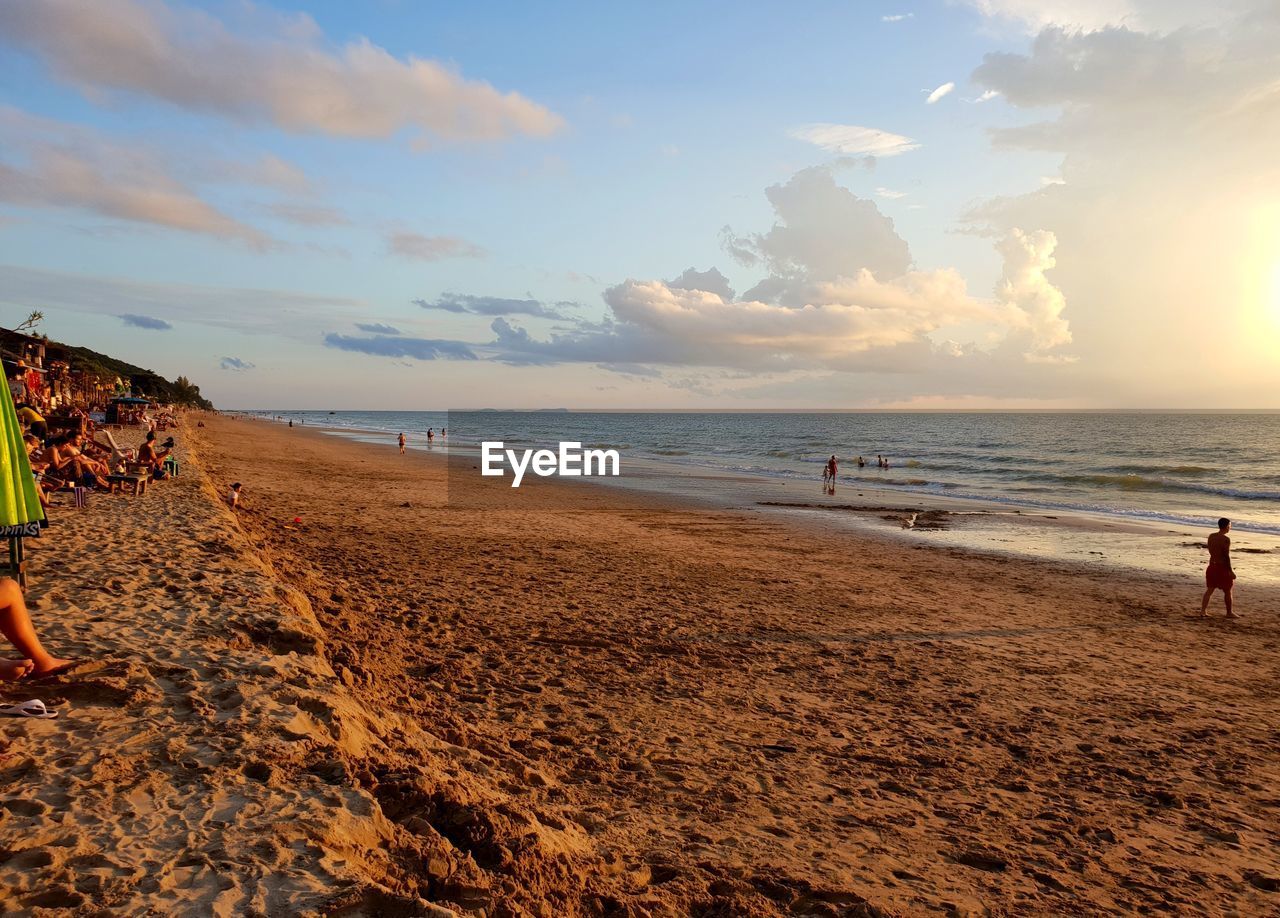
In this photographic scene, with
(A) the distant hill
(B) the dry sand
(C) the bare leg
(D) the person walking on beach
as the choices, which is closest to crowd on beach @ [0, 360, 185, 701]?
(C) the bare leg

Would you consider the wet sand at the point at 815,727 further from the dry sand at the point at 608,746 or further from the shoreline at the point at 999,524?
the shoreline at the point at 999,524

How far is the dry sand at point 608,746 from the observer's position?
333 centimetres

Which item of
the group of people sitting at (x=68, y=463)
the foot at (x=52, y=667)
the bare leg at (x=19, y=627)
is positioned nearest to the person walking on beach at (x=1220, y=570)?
the foot at (x=52, y=667)

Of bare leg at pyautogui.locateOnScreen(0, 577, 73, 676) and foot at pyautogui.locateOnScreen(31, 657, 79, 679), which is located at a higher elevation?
bare leg at pyautogui.locateOnScreen(0, 577, 73, 676)

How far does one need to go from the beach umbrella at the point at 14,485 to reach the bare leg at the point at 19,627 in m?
0.70

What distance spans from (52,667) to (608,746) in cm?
366

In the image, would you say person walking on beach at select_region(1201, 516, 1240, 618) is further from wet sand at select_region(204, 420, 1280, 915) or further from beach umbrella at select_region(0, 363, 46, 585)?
beach umbrella at select_region(0, 363, 46, 585)

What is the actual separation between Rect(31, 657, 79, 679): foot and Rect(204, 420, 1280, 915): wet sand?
183 cm

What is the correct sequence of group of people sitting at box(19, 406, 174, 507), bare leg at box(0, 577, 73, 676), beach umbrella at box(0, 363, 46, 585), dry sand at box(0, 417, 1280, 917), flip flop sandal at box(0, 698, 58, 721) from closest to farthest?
dry sand at box(0, 417, 1280, 917) → beach umbrella at box(0, 363, 46, 585) → flip flop sandal at box(0, 698, 58, 721) → bare leg at box(0, 577, 73, 676) → group of people sitting at box(19, 406, 174, 507)

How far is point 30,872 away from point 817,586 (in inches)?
418

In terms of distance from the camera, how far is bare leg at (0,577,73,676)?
4266 mm

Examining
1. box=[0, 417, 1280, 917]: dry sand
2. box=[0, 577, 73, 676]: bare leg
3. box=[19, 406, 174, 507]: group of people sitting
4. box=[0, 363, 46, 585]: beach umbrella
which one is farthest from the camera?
box=[19, 406, 174, 507]: group of people sitting

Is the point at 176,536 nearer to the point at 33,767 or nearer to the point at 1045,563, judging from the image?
the point at 33,767

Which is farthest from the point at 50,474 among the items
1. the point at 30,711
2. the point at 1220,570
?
the point at 1220,570
